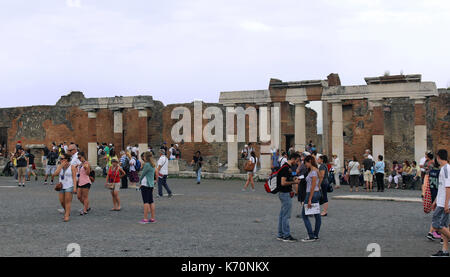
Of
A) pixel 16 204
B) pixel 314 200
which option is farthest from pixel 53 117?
pixel 314 200

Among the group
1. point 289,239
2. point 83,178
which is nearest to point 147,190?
point 83,178

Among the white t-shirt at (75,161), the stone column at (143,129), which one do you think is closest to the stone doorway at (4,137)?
the stone column at (143,129)

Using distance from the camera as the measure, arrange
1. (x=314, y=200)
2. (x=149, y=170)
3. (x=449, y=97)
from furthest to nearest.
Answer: (x=449, y=97), (x=149, y=170), (x=314, y=200)

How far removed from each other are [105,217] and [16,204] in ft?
12.5

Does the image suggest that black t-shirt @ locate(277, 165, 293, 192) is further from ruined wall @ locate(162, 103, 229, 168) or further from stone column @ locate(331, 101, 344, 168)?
ruined wall @ locate(162, 103, 229, 168)

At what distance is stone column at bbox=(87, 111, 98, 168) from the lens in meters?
27.6

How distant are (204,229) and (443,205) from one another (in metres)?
4.37

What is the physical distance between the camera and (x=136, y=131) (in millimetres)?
35312

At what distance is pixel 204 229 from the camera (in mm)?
10000

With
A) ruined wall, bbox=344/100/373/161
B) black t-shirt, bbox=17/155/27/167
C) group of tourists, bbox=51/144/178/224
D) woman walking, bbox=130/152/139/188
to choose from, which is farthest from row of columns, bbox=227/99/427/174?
group of tourists, bbox=51/144/178/224

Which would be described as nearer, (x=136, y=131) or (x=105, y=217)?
(x=105, y=217)

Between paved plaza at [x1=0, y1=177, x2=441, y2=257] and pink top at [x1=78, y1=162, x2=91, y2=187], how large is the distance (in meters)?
0.75

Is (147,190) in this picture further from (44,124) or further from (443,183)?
(44,124)
